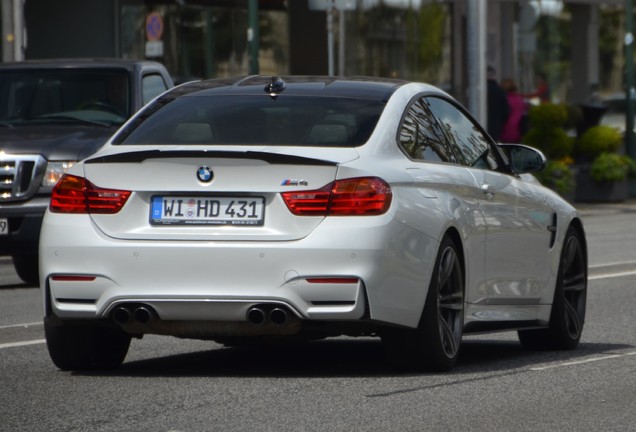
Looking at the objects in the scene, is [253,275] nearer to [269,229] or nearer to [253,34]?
→ [269,229]

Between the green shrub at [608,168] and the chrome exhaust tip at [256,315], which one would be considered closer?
the chrome exhaust tip at [256,315]

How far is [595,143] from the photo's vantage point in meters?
30.5

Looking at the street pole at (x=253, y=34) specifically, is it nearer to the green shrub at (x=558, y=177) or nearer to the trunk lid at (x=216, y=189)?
the green shrub at (x=558, y=177)

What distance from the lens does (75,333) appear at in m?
8.52

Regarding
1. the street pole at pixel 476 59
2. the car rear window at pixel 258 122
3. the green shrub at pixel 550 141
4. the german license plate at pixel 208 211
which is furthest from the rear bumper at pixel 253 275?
the green shrub at pixel 550 141

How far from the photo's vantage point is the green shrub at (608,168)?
99.8 feet

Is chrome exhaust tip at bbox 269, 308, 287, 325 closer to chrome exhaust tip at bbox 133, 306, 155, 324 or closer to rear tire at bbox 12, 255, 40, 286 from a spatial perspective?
chrome exhaust tip at bbox 133, 306, 155, 324

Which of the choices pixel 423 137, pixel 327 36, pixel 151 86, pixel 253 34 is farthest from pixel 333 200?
pixel 327 36

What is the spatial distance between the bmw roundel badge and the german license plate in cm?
8

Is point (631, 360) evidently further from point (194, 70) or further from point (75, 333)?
point (194, 70)

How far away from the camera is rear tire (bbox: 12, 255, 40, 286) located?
15227 mm

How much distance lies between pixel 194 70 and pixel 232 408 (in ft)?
83.3

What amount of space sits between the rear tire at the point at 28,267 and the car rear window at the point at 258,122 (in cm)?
662

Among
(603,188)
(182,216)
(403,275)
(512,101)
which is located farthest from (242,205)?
(603,188)
